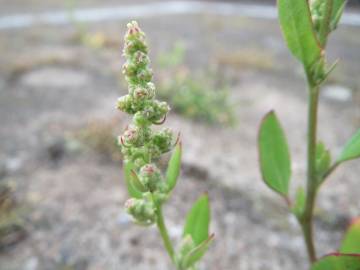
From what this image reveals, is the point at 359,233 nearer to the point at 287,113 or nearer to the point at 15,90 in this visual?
the point at 287,113

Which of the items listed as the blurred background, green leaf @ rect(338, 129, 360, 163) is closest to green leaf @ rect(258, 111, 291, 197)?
green leaf @ rect(338, 129, 360, 163)

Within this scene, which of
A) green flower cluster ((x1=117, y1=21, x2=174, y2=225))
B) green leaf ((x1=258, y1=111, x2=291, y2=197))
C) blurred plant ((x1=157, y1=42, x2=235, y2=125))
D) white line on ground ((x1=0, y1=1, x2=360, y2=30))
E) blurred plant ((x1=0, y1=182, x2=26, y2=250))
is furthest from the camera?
white line on ground ((x1=0, y1=1, x2=360, y2=30))

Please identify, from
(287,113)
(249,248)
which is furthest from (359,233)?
(287,113)

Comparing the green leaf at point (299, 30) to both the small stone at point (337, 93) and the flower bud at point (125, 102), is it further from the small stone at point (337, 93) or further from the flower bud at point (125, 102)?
the small stone at point (337, 93)

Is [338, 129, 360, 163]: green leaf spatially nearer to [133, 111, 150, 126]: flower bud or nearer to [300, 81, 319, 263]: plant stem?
[300, 81, 319, 263]: plant stem

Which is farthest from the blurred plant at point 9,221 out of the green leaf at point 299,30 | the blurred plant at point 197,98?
the green leaf at point 299,30

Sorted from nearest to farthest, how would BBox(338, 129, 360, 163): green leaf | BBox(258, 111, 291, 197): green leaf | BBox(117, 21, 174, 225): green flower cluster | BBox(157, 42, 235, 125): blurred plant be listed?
BBox(117, 21, 174, 225): green flower cluster, BBox(338, 129, 360, 163): green leaf, BBox(258, 111, 291, 197): green leaf, BBox(157, 42, 235, 125): blurred plant
